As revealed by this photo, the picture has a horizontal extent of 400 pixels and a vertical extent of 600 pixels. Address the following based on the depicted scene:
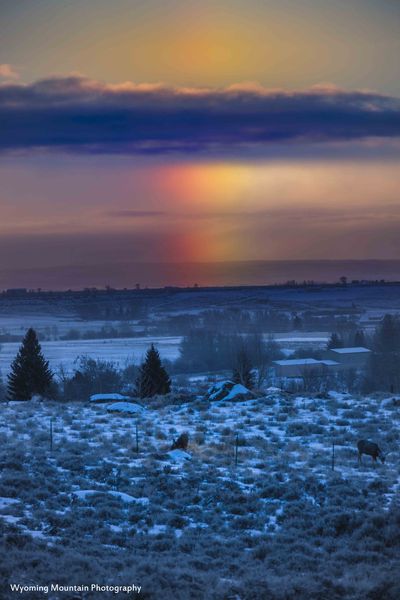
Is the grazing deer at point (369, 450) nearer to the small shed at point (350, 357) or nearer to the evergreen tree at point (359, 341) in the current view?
the small shed at point (350, 357)

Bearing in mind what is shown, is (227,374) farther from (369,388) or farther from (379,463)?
(379,463)

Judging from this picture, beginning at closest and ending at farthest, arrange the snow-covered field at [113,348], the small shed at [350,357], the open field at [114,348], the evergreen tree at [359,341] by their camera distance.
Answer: the snow-covered field at [113,348] < the open field at [114,348] < the small shed at [350,357] < the evergreen tree at [359,341]

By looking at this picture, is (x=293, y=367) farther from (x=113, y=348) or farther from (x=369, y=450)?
(x=369, y=450)

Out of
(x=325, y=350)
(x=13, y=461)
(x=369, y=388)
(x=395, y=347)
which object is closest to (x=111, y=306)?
(x=325, y=350)

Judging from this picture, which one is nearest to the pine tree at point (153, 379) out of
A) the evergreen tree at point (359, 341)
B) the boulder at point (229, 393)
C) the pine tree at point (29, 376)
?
the pine tree at point (29, 376)

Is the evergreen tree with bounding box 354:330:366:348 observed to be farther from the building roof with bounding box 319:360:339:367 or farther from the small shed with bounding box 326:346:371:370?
the building roof with bounding box 319:360:339:367

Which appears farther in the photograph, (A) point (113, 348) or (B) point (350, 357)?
(A) point (113, 348)

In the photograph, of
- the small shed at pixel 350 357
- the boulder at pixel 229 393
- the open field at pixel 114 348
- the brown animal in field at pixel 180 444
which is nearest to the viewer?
the brown animal in field at pixel 180 444

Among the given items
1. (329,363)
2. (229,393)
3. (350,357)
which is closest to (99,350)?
(329,363)

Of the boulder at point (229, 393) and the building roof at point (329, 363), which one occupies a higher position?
the boulder at point (229, 393)
